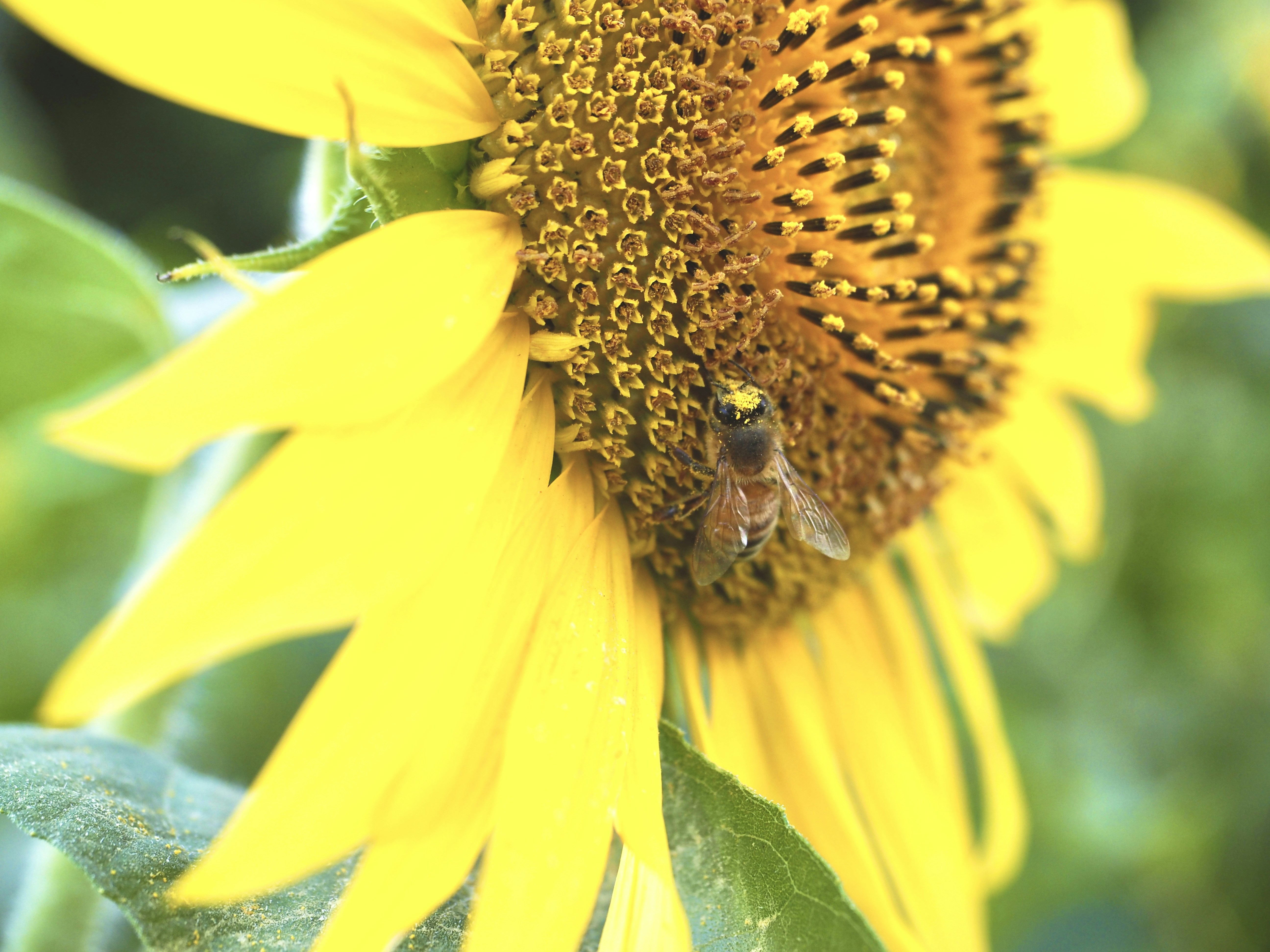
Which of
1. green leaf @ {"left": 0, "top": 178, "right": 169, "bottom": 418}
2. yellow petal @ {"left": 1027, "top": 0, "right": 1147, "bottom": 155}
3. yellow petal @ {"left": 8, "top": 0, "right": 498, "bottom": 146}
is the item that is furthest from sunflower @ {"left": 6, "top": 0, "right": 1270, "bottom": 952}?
green leaf @ {"left": 0, "top": 178, "right": 169, "bottom": 418}

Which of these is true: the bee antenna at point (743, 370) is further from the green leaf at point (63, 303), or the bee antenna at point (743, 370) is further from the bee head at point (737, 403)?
the green leaf at point (63, 303)

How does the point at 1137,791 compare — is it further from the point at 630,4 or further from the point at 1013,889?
the point at 630,4

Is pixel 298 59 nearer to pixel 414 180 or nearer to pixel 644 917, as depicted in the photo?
pixel 414 180

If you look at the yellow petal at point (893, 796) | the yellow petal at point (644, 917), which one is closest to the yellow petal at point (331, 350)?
the yellow petal at point (644, 917)

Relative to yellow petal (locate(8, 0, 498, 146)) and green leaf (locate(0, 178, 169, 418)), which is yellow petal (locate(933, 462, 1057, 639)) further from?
green leaf (locate(0, 178, 169, 418))

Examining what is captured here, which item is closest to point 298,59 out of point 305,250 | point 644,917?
point 305,250
